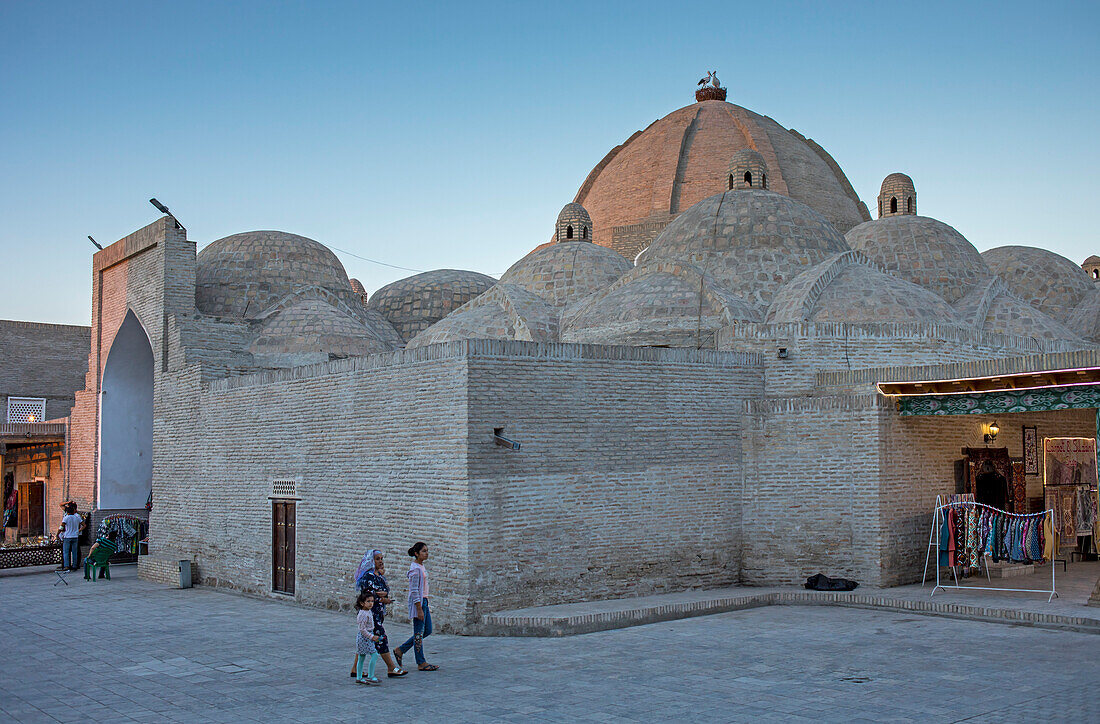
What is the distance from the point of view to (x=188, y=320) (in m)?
15.9

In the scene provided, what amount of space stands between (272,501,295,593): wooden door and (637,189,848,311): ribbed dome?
23.5 ft

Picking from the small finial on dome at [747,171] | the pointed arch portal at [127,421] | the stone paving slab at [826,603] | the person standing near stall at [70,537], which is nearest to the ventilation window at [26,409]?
the pointed arch portal at [127,421]

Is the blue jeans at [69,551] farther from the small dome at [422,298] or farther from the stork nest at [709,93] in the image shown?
the stork nest at [709,93]

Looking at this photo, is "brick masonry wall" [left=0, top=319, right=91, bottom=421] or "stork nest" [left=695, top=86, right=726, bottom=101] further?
"stork nest" [left=695, top=86, right=726, bottom=101]

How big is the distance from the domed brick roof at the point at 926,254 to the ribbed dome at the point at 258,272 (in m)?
10.3

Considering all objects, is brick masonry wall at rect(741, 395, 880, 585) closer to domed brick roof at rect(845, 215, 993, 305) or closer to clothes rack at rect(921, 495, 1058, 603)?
clothes rack at rect(921, 495, 1058, 603)

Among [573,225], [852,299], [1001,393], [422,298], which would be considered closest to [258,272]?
[422,298]

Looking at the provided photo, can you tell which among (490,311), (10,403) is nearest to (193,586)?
(490,311)

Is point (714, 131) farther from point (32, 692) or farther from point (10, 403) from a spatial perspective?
point (32, 692)

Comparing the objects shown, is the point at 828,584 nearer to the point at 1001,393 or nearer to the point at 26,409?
the point at 1001,393

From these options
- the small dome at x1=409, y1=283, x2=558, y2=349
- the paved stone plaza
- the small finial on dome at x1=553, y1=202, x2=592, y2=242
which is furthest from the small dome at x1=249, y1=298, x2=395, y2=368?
the paved stone plaza

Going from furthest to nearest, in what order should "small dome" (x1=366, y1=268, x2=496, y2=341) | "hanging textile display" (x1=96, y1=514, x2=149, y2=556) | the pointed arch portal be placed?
"small dome" (x1=366, y1=268, x2=496, y2=341)
the pointed arch portal
"hanging textile display" (x1=96, y1=514, x2=149, y2=556)

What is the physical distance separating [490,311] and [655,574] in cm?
700

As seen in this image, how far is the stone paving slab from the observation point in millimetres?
9734
